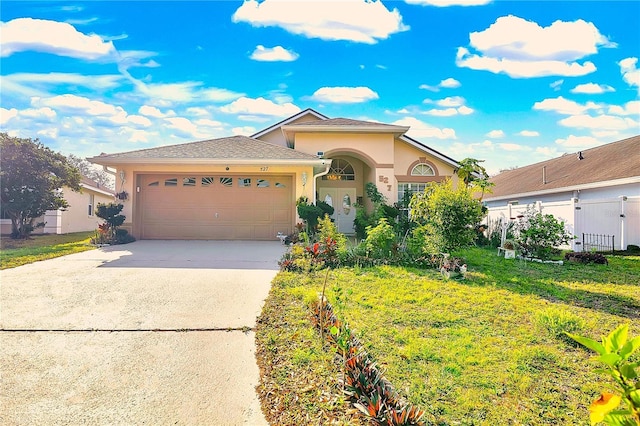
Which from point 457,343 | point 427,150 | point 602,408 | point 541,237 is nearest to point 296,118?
point 427,150

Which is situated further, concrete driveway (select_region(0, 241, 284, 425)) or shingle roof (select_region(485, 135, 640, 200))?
shingle roof (select_region(485, 135, 640, 200))

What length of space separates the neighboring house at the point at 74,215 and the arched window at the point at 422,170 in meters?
15.5

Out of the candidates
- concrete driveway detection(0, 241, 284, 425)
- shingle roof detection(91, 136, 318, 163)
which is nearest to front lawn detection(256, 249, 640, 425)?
concrete driveway detection(0, 241, 284, 425)

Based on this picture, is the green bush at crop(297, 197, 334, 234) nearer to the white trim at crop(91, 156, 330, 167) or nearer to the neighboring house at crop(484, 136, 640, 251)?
the white trim at crop(91, 156, 330, 167)

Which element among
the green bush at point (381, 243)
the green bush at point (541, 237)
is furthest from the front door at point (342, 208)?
the green bush at point (541, 237)

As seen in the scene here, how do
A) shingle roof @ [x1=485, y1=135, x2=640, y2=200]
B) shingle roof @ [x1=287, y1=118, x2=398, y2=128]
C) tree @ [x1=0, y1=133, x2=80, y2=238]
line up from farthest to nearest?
shingle roof @ [x1=287, y1=118, x2=398, y2=128]
shingle roof @ [x1=485, y1=135, x2=640, y2=200]
tree @ [x1=0, y1=133, x2=80, y2=238]

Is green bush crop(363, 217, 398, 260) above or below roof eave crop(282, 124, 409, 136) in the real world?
below

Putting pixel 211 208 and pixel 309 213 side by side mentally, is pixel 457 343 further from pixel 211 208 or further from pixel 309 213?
pixel 211 208

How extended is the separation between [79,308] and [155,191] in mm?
8383

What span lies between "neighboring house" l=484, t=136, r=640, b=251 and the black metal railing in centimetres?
9

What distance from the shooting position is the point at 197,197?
13211 mm

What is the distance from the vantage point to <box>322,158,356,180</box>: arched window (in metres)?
17.0

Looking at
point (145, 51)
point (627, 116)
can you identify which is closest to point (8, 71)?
point (145, 51)

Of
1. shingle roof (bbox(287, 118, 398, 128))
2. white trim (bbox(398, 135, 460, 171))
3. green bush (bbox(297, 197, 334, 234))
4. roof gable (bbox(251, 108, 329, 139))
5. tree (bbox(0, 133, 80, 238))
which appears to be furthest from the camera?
roof gable (bbox(251, 108, 329, 139))
